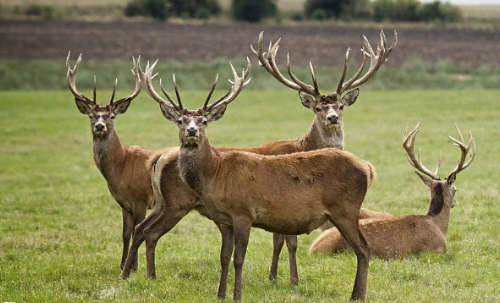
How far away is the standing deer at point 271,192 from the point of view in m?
8.80

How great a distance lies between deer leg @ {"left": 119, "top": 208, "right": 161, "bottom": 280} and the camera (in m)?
10.4

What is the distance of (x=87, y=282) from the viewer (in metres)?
10.0

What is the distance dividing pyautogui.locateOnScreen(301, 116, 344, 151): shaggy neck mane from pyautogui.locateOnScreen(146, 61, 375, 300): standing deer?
2.33m

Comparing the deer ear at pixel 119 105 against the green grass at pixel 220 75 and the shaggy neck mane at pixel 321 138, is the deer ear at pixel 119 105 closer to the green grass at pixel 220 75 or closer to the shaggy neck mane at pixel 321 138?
the shaggy neck mane at pixel 321 138

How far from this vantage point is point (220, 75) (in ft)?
147

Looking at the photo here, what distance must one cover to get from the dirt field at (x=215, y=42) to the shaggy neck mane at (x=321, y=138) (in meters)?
36.7

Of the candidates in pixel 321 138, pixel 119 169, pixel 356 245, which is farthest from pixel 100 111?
pixel 356 245

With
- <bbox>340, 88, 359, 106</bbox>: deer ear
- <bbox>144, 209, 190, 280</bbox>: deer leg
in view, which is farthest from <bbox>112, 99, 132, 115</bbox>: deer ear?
<bbox>340, 88, 359, 106</bbox>: deer ear

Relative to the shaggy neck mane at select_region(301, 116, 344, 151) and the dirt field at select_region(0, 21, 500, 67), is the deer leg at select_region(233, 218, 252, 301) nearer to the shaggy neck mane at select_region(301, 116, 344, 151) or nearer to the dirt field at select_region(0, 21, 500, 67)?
the shaggy neck mane at select_region(301, 116, 344, 151)

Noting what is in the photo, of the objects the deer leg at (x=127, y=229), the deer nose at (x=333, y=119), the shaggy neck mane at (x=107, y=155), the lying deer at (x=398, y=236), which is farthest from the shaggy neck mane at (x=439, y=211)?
the shaggy neck mane at (x=107, y=155)

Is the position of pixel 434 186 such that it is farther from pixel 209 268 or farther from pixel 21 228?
pixel 21 228

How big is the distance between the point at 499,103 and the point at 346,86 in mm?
22432

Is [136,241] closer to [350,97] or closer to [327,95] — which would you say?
[327,95]

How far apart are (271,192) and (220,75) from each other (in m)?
36.2
